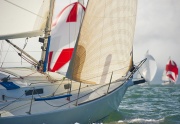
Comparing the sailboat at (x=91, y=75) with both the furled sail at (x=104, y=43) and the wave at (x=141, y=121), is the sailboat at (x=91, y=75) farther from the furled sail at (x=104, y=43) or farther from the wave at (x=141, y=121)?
the wave at (x=141, y=121)

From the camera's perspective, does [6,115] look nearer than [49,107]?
Yes

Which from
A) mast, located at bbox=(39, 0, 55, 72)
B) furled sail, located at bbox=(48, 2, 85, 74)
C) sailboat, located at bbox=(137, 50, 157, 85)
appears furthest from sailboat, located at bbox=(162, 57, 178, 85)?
mast, located at bbox=(39, 0, 55, 72)

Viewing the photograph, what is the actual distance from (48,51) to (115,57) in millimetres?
3157

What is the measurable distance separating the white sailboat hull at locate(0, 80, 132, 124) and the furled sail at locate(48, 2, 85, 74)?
3.17 m

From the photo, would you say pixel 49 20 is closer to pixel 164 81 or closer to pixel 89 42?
pixel 89 42

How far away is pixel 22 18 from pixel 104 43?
342 cm

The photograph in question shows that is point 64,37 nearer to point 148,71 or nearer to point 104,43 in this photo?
point 104,43

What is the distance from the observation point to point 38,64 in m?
12.3

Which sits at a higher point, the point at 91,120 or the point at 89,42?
the point at 89,42

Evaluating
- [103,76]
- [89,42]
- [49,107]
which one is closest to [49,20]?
[89,42]

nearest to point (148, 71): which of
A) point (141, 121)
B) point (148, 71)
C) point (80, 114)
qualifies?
point (148, 71)

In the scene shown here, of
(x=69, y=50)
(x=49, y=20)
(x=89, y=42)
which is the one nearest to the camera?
(x=89, y=42)

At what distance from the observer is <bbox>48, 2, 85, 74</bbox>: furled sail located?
12.7 metres

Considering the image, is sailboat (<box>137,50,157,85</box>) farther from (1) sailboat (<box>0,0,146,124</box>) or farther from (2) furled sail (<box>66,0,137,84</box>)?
(2) furled sail (<box>66,0,137,84</box>)
